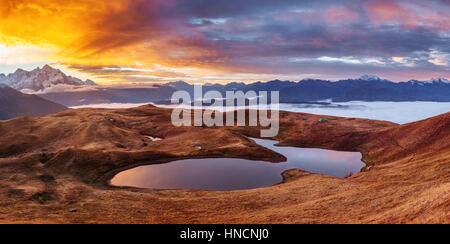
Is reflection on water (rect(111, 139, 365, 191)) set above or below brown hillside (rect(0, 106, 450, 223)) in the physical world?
below

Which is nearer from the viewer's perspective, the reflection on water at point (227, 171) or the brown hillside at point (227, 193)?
the brown hillside at point (227, 193)

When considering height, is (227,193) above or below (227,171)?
above

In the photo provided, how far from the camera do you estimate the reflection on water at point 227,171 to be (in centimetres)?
7400

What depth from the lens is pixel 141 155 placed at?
106438mm

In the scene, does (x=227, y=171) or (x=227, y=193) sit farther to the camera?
(x=227, y=171)

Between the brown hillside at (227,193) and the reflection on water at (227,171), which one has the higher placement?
the brown hillside at (227,193)

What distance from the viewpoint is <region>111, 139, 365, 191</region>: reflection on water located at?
243ft

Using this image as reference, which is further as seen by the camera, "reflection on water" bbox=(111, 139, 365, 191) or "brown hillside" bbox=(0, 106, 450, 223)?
"reflection on water" bbox=(111, 139, 365, 191)

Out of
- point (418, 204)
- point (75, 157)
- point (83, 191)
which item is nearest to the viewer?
point (418, 204)

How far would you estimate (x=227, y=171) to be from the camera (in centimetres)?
8875

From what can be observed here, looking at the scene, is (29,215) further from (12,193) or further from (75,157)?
(75,157)
